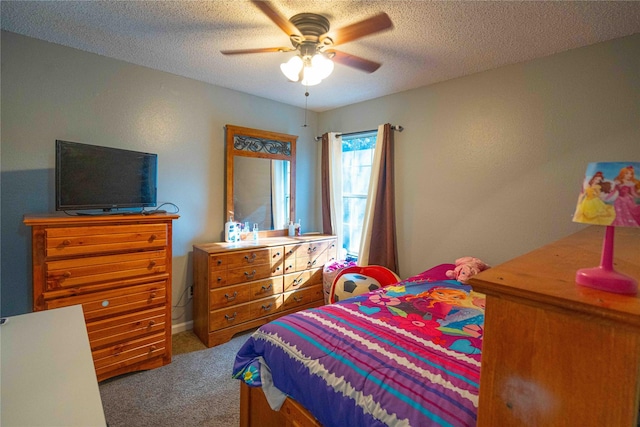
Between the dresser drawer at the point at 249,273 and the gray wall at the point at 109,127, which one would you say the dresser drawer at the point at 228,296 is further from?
the gray wall at the point at 109,127

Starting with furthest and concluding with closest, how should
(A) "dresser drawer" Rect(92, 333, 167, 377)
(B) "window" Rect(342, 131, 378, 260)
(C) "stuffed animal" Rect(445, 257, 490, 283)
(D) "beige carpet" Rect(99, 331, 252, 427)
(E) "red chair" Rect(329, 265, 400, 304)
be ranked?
(B) "window" Rect(342, 131, 378, 260), (E) "red chair" Rect(329, 265, 400, 304), (C) "stuffed animal" Rect(445, 257, 490, 283), (A) "dresser drawer" Rect(92, 333, 167, 377), (D) "beige carpet" Rect(99, 331, 252, 427)

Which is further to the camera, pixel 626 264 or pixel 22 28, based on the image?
pixel 22 28

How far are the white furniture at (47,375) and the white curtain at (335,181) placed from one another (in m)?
2.79

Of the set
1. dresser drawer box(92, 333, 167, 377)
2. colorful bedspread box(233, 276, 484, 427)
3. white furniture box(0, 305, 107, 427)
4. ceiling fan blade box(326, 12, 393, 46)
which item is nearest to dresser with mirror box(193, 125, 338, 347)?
dresser drawer box(92, 333, 167, 377)

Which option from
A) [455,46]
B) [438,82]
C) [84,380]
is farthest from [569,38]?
[84,380]

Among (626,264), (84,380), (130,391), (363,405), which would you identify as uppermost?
(626,264)

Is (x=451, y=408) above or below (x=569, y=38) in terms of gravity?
below

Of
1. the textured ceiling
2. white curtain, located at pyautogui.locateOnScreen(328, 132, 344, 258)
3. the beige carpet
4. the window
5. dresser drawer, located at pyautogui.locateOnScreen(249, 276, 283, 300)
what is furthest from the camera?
white curtain, located at pyautogui.locateOnScreen(328, 132, 344, 258)

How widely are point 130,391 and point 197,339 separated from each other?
0.77 meters

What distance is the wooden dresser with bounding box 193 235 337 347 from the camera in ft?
8.88

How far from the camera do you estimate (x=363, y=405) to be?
1099mm

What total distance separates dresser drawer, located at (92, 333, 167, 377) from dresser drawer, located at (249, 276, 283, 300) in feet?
2.80

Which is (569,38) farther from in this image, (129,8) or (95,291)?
(95,291)

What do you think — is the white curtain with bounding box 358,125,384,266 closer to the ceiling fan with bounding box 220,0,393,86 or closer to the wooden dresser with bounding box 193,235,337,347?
the wooden dresser with bounding box 193,235,337,347
